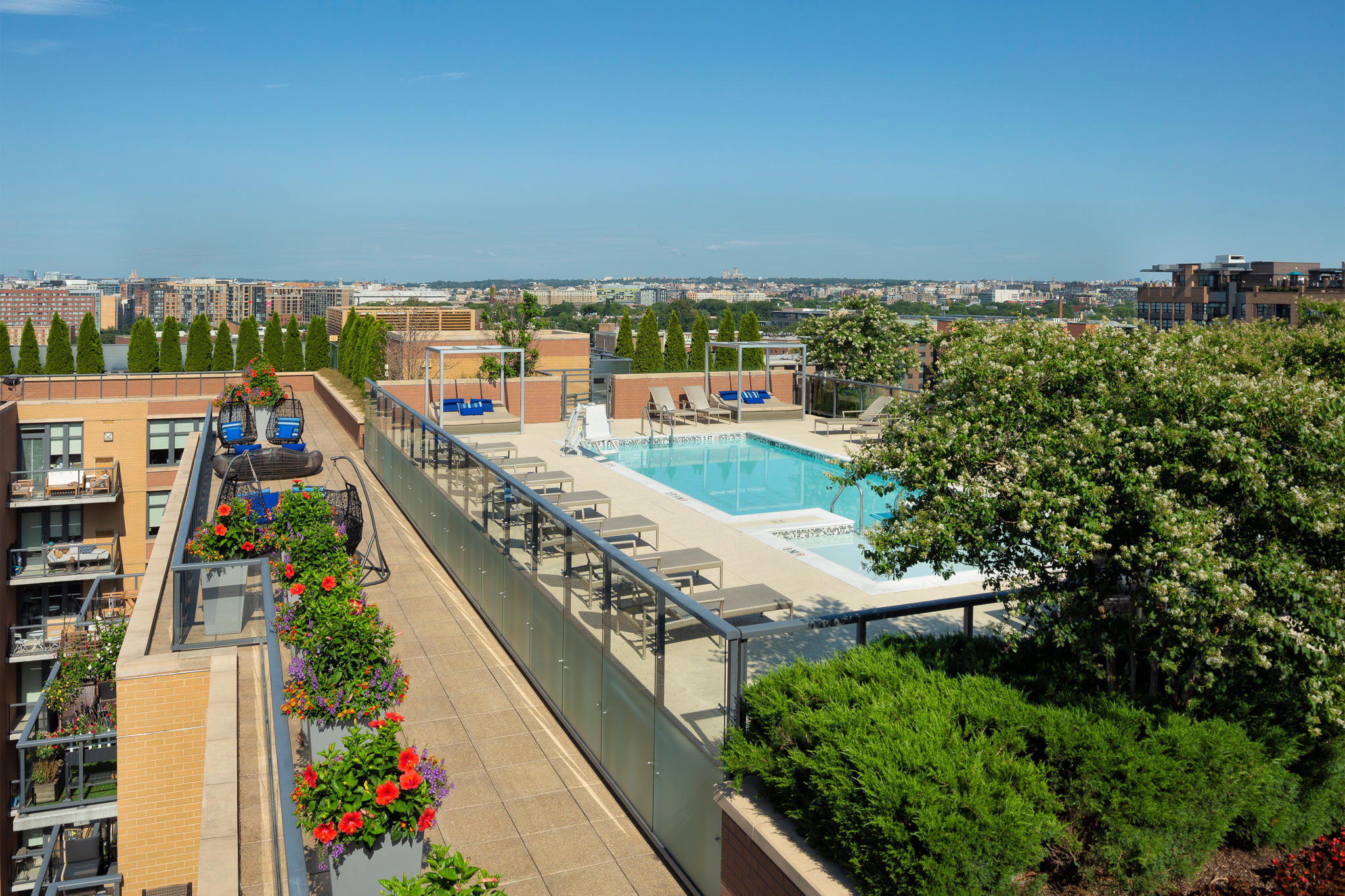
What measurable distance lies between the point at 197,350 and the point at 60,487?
47.6ft

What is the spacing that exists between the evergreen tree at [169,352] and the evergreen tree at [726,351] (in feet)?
75.6

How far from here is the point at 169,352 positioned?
3984 centimetres

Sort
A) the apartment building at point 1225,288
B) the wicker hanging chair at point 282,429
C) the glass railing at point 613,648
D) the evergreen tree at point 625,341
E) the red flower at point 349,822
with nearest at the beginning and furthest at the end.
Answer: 1. the red flower at point 349,822
2. the glass railing at point 613,648
3. the wicker hanging chair at point 282,429
4. the evergreen tree at point 625,341
5. the apartment building at point 1225,288

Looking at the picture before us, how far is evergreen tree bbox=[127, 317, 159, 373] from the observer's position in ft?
129

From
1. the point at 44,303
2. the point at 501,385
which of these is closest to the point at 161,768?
the point at 501,385

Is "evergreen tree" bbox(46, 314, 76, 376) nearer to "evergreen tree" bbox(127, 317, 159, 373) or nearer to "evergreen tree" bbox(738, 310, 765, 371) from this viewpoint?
"evergreen tree" bbox(127, 317, 159, 373)

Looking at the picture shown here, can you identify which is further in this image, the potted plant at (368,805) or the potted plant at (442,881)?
the potted plant at (368,805)

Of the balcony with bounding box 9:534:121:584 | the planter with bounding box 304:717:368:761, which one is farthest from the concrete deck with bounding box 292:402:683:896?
the balcony with bounding box 9:534:121:584

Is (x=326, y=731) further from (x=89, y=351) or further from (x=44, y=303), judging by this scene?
(x=44, y=303)

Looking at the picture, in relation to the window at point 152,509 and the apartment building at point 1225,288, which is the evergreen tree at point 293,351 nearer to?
the window at point 152,509

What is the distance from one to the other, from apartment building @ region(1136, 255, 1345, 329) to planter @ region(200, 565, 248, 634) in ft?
233

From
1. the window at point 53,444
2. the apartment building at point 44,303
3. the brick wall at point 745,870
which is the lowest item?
the window at point 53,444

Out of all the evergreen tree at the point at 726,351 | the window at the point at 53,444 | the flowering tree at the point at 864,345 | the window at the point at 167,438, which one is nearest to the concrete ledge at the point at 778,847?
the flowering tree at the point at 864,345

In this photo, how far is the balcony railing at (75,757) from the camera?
55.7 feet
